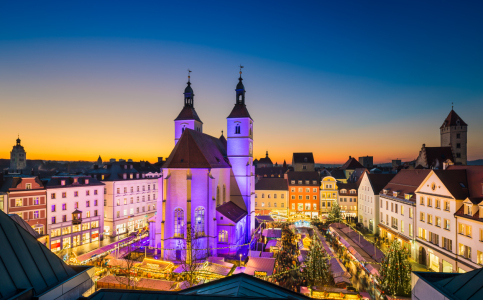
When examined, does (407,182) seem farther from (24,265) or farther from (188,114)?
(24,265)

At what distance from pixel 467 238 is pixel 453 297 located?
21.9 metres

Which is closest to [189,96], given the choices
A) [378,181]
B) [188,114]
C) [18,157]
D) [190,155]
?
[188,114]

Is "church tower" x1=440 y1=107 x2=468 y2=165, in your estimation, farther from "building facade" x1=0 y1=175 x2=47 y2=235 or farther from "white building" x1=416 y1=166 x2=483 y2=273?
"building facade" x1=0 y1=175 x2=47 y2=235

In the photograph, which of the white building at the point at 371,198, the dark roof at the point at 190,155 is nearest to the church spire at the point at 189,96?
the dark roof at the point at 190,155

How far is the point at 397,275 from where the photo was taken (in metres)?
19.8

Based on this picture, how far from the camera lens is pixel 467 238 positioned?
78.5 ft

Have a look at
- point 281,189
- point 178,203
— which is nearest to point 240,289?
point 178,203

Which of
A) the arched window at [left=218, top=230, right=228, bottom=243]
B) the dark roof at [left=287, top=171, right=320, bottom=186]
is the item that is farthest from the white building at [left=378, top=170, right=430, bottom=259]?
the arched window at [left=218, top=230, right=228, bottom=243]

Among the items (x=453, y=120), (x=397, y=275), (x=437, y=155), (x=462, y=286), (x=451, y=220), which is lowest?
(x=397, y=275)

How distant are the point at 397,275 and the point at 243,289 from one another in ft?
54.6

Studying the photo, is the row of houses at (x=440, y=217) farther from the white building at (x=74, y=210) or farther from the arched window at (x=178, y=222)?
the white building at (x=74, y=210)

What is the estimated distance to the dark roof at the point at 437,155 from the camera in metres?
56.0

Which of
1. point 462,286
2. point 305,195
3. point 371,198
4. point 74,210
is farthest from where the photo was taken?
point 305,195

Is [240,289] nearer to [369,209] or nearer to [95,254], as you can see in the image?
[95,254]
